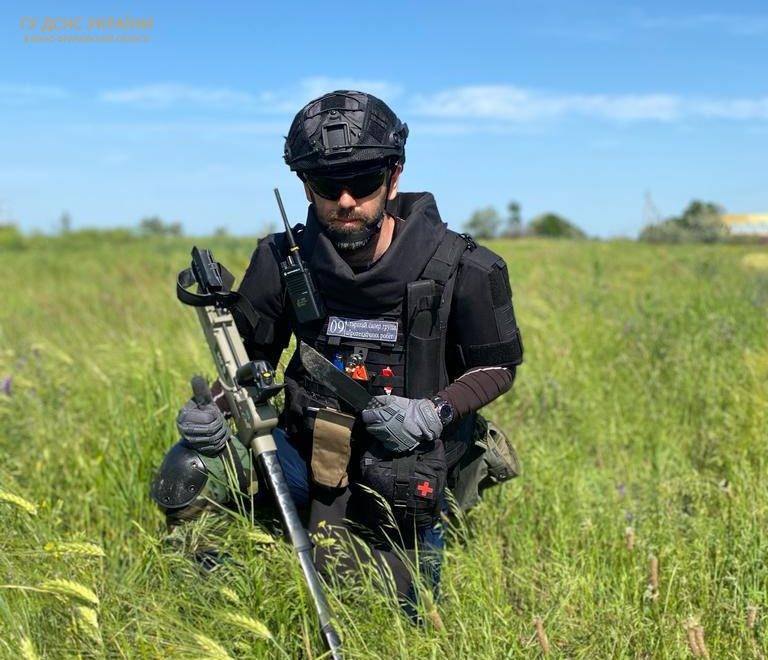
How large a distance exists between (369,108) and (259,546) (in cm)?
154

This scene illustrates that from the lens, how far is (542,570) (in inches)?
123

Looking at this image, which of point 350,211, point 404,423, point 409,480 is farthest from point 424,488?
point 350,211

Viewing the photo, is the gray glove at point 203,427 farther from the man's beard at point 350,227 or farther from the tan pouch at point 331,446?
the man's beard at point 350,227

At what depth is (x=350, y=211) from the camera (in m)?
2.67

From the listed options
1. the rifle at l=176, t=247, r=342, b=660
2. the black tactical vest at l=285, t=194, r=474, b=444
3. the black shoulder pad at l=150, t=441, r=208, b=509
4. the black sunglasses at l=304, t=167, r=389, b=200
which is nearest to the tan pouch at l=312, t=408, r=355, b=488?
the black tactical vest at l=285, t=194, r=474, b=444

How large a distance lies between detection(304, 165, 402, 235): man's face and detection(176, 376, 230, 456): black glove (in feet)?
2.37

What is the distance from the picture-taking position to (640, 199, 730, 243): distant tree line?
35.3 feet

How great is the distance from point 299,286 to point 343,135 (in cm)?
54

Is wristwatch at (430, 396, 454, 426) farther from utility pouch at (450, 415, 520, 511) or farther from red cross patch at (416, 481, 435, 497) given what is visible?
utility pouch at (450, 415, 520, 511)

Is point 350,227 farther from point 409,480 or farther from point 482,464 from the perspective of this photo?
point 482,464

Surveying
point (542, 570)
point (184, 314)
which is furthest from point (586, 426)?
point (184, 314)

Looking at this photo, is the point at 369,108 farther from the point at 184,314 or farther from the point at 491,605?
the point at 184,314

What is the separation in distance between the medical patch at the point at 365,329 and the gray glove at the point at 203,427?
0.50 metres

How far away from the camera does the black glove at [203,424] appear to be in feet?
8.74
